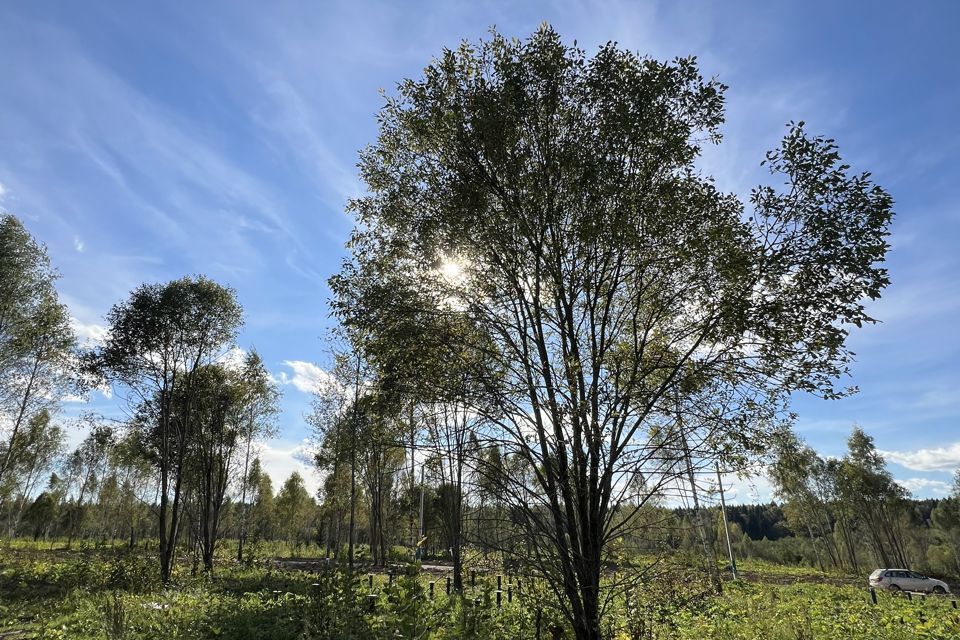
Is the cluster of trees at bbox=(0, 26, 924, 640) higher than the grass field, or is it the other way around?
the cluster of trees at bbox=(0, 26, 924, 640)

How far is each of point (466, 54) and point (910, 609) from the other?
21421 mm

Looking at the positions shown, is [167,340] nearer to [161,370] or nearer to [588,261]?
[161,370]

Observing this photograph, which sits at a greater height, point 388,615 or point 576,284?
point 576,284

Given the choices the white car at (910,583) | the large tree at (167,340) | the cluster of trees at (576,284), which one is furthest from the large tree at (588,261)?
the white car at (910,583)

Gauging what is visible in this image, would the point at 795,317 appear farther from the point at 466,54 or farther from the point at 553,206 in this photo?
the point at 466,54

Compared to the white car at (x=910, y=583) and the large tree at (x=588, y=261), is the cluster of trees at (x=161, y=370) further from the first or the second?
the white car at (x=910, y=583)

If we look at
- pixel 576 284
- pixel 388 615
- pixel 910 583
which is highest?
pixel 576 284

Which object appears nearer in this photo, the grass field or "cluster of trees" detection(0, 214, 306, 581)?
the grass field

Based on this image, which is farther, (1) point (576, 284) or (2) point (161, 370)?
(2) point (161, 370)

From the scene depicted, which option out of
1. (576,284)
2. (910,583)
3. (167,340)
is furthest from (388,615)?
(910,583)

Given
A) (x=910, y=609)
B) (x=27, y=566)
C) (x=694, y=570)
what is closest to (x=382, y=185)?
(x=694, y=570)

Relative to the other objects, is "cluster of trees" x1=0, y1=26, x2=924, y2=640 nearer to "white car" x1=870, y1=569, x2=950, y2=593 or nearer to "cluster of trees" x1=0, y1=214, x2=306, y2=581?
"cluster of trees" x1=0, y1=214, x2=306, y2=581

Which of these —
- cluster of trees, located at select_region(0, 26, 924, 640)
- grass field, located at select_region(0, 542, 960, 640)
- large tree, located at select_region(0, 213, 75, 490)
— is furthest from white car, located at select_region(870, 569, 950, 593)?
large tree, located at select_region(0, 213, 75, 490)

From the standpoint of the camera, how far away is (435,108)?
7328 millimetres
